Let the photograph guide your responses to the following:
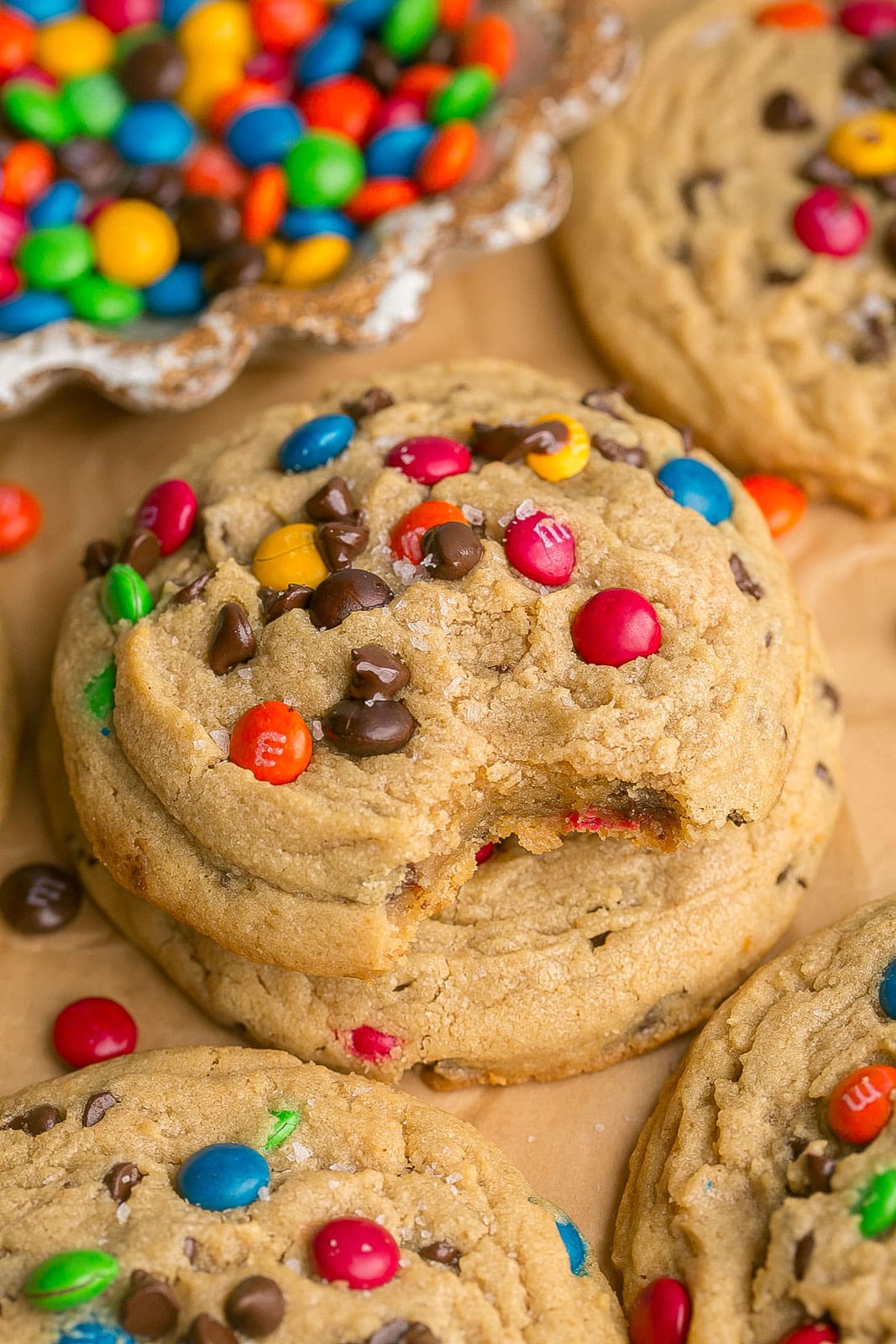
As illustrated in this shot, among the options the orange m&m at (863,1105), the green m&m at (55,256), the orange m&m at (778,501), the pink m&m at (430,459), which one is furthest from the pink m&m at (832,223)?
the orange m&m at (863,1105)

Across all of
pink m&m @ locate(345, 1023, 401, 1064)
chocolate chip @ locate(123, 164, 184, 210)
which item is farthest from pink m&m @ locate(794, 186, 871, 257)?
pink m&m @ locate(345, 1023, 401, 1064)

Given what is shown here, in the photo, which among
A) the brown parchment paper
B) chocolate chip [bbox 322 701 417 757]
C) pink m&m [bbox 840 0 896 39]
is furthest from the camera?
pink m&m [bbox 840 0 896 39]

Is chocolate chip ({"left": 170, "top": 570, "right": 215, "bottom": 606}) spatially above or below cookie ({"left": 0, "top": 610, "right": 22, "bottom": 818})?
above

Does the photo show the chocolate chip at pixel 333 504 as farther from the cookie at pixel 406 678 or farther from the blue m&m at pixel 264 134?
the blue m&m at pixel 264 134

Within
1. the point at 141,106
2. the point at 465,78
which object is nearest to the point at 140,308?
the point at 141,106

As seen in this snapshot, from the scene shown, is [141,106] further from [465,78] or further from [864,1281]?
[864,1281]

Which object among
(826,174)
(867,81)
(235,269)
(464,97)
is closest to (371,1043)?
(235,269)

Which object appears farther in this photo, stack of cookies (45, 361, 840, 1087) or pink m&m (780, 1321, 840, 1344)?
stack of cookies (45, 361, 840, 1087)

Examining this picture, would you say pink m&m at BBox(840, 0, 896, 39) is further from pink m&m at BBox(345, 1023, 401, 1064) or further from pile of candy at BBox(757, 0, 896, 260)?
pink m&m at BBox(345, 1023, 401, 1064)
